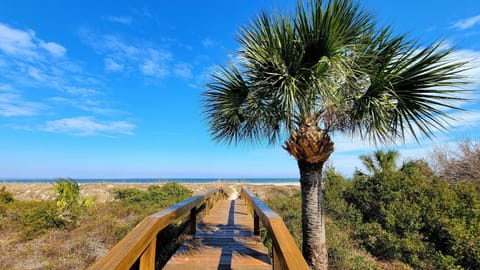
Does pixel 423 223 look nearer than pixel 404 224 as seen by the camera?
Yes

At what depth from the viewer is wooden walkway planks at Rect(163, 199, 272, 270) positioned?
3016mm

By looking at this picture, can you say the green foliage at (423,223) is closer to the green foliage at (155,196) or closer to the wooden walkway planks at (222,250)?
the wooden walkway planks at (222,250)

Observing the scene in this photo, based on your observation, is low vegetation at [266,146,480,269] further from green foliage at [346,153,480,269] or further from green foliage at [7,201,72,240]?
green foliage at [7,201,72,240]

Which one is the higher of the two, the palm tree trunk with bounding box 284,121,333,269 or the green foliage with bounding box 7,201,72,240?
the palm tree trunk with bounding box 284,121,333,269

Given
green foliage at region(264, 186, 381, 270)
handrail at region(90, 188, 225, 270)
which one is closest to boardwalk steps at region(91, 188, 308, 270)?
handrail at region(90, 188, 225, 270)

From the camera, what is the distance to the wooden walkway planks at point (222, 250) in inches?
119

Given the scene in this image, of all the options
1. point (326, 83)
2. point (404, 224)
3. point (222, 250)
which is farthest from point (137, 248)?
point (404, 224)

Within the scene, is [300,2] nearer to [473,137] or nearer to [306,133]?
[306,133]

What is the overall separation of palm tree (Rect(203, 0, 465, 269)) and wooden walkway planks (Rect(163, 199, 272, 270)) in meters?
1.04

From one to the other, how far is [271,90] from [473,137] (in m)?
11.7

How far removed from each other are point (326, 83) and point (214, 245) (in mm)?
2969

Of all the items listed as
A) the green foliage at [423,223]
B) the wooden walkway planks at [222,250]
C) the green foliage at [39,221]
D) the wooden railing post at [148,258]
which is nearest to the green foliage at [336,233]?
the green foliage at [423,223]

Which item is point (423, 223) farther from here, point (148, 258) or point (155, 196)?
point (155, 196)

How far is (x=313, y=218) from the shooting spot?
3.94m
